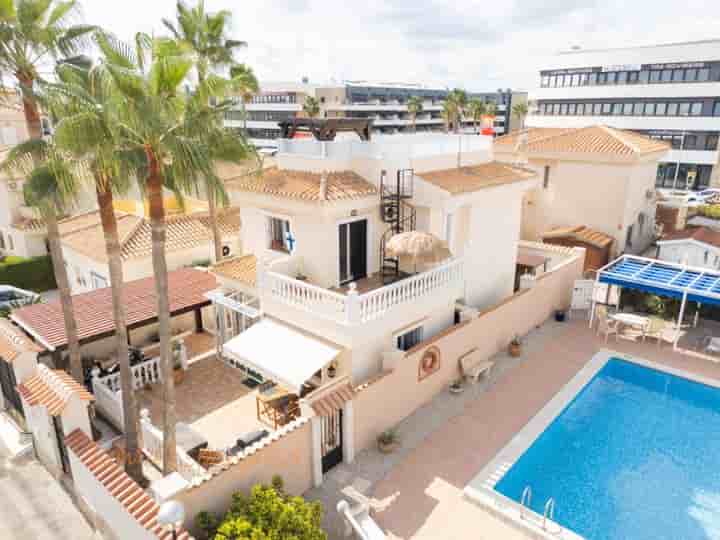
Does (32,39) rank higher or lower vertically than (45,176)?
higher

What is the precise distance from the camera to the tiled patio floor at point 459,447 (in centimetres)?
1620

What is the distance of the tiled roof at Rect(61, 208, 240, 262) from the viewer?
3170 centimetres

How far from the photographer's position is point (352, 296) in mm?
18578

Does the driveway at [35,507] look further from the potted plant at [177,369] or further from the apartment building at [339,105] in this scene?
the apartment building at [339,105]

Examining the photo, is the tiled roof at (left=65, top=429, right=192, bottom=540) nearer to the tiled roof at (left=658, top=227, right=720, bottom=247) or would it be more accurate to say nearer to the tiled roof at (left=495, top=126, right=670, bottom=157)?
the tiled roof at (left=495, top=126, right=670, bottom=157)

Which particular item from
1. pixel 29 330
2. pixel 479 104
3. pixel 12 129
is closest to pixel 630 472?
pixel 29 330

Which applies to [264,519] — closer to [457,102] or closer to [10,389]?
[10,389]

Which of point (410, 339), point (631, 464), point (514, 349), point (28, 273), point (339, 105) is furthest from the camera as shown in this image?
point (339, 105)

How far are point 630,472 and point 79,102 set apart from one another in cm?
2297

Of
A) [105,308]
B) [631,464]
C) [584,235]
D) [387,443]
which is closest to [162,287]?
[387,443]

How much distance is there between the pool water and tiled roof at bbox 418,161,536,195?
457 inches

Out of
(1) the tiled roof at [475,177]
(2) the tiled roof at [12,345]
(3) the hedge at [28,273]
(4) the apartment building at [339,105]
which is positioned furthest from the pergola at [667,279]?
(4) the apartment building at [339,105]

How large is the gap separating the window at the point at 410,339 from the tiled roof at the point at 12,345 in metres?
15.0

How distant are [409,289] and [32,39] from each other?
16.3m
